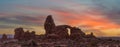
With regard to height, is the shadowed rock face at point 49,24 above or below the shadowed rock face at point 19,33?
above

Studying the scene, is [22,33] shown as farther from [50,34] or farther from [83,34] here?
[83,34]

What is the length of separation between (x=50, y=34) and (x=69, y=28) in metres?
11.7

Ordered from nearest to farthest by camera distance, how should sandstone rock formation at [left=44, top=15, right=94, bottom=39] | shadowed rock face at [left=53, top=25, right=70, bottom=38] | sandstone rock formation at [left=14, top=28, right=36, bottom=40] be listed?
sandstone rock formation at [left=44, top=15, right=94, bottom=39], shadowed rock face at [left=53, top=25, right=70, bottom=38], sandstone rock formation at [left=14, top=28, right=36, bottom=40]

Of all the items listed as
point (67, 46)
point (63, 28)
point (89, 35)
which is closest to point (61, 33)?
point (63, 28)

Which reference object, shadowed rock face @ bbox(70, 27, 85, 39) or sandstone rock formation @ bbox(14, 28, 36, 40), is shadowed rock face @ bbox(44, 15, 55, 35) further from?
shadowed rock face @ bbox(70, 27, 85, 39)

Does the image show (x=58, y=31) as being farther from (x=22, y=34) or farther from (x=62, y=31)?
(x=22, y=34)

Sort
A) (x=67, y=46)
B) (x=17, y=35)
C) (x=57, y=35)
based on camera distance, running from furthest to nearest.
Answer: (x=17, y=35)
(x=57, y=35)
(x=67, y=46)

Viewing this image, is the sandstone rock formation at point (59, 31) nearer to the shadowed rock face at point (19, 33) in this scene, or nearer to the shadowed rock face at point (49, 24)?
the shadowed rock face at point (49, 24)

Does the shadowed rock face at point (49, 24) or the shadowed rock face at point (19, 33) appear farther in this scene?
the shadowed rock face at point (19, 33)

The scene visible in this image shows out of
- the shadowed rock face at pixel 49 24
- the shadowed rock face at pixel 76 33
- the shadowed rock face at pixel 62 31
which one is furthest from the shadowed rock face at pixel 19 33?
the shadowed rock face at pixel 76 33

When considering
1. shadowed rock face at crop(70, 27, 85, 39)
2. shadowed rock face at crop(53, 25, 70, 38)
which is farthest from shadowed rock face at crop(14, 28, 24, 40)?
shadowed rock face at crop(70, 27, 85, 39)

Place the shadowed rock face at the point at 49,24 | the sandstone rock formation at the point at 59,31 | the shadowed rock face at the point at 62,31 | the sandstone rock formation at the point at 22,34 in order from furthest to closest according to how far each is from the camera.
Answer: the shadowed rock face at the point at 49,24 → the sandstone rock formation at the point at 22,34 → the shadowed rock face at the point at 62,31 → the sandstone rock formation at the point at 59,31

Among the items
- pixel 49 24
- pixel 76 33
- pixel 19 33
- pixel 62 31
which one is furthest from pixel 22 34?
pixel 76 33

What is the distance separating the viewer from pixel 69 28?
631ft
